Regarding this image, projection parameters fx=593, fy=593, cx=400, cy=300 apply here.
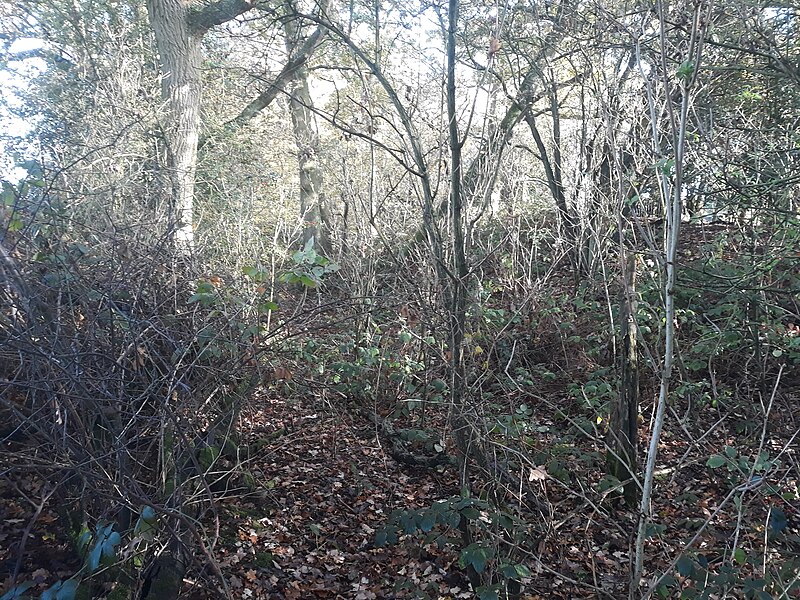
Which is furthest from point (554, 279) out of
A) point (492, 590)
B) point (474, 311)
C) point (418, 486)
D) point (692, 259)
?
point (492, 590)

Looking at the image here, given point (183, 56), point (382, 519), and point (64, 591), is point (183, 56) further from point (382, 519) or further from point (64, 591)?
point (64, 591)

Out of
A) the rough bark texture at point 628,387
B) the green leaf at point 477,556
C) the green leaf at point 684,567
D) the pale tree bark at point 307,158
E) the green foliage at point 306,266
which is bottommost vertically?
the green leaf at point 477,556

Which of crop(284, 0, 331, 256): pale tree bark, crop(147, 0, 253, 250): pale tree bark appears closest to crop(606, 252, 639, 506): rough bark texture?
crop(284, 0, 331, 256): pale tree bark

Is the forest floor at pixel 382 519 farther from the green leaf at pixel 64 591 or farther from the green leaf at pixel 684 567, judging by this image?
the green leaf at pixel 64 591

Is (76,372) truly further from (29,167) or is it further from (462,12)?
(462,12)

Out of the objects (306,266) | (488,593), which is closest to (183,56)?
(306,266)

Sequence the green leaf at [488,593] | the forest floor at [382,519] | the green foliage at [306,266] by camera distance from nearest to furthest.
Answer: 1. the green leaf at [488,593]
2. the green foliage at [306,266]
3. the forest floor at [382,519]

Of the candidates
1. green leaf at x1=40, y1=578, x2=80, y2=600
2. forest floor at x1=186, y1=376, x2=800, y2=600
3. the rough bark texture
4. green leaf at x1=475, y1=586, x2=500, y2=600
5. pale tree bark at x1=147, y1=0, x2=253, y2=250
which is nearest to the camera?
green leaf at x1=40, y1=578, x2=80, y2=600

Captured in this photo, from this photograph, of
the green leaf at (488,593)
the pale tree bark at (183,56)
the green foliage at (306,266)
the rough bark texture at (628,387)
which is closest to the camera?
the green leaf at (488,593)

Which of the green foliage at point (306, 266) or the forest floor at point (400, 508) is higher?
the green foliage at point (306, 266)

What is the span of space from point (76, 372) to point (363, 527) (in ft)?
8.39

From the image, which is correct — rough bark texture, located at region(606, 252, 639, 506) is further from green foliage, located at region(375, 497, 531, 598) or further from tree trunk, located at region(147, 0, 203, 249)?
tree trunk, located at region(147, 0, 203, 249)

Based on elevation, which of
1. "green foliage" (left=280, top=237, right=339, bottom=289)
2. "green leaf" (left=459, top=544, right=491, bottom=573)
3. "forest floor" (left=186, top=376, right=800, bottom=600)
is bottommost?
"forest floor" (left=186, top=376, right=800, bottom=600)

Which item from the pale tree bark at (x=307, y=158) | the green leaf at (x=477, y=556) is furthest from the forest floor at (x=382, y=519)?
the pale tree bark at (x=307, y=158)
